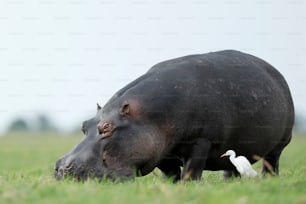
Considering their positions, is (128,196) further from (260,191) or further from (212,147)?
(212,147)

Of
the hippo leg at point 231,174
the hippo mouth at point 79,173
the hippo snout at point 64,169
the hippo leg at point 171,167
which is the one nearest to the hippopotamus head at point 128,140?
the hippo mouth at point 79,173

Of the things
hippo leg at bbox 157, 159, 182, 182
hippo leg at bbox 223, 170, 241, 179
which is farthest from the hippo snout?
hippo leg at bbox 223, 170, 241, 179

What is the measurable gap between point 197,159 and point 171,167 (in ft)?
2.53

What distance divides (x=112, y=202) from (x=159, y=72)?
3738mm

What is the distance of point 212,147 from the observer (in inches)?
350

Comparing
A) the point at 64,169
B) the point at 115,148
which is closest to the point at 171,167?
the point at 115,148

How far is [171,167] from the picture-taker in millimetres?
9312

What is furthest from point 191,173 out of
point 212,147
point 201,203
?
point 201,203

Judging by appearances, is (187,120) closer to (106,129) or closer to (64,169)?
(106,129)

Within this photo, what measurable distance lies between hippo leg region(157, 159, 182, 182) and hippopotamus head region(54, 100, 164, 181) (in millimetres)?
841

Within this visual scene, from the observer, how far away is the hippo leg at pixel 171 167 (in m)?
9.24

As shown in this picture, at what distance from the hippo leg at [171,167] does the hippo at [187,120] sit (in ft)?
0.04

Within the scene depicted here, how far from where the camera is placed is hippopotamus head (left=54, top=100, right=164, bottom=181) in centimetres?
791

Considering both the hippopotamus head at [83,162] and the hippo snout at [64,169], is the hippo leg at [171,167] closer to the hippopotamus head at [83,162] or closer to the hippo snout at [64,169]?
the hippopotamus head at [83,162]
